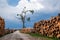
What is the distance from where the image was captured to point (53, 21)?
34938 millimetres

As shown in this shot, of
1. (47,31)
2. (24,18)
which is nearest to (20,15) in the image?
(24,18)

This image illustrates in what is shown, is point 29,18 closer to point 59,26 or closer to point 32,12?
point 32,12

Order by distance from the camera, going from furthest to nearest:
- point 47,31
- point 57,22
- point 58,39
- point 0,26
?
point 0,26
point 47,31
point 57,22
point 58,39

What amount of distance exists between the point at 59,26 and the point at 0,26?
13.8m

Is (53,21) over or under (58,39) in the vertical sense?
over

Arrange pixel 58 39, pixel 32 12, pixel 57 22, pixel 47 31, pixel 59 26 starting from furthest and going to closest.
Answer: pixel 32 12 → pixel 47 31 → pixel 57 22 → pixel 59 26 → pixel 58 39

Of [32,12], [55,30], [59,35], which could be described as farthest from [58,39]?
[32,12]

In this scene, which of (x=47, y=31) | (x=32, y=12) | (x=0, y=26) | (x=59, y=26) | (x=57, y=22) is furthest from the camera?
(x=32, y=12)

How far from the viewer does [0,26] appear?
4038cm

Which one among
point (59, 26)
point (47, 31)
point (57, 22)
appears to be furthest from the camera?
point (47, 31)

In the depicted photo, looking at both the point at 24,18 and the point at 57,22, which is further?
the point at 24,18

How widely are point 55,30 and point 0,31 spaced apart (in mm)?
12745

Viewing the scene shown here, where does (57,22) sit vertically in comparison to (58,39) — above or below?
above

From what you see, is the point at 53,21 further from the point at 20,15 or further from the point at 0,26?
the point at 20,15
